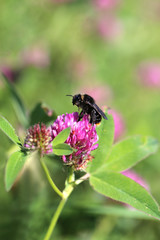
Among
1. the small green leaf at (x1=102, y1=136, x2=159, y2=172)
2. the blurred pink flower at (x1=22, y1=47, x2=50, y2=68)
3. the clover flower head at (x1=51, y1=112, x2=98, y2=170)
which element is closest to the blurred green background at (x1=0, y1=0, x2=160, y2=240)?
the blurred pink flower at (x1=22, y1=47, x2=50, y2=68)

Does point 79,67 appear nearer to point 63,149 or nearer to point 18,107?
point 18,107

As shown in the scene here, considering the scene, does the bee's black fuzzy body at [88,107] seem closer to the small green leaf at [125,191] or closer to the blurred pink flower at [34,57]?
the small green leaf at [125,191]

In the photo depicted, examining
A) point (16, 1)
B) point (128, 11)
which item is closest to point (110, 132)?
point (16, 1)

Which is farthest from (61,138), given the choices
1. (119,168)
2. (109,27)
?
(109,27)

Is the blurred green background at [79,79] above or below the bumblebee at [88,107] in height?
below

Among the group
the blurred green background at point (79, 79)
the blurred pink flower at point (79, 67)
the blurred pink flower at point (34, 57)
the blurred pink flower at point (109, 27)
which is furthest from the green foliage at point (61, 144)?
the blurred pink flower at point (109, 27)

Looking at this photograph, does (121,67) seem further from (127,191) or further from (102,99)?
(127,191)
